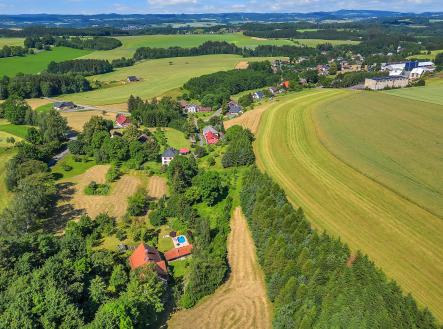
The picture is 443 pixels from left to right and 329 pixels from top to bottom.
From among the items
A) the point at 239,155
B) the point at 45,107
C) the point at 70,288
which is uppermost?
the point at 70,288

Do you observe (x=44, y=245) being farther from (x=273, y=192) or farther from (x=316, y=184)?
(x=316, y=184)

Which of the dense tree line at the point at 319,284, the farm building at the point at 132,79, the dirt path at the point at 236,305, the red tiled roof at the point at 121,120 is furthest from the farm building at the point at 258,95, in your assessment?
the dirt path at the point at 236,305

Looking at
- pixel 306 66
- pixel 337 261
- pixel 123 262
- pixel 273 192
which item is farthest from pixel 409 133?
pixel 306 66

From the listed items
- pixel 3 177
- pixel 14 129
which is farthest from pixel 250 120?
pixel 14 129

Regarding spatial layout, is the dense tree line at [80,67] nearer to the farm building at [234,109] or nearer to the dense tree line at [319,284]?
the farm building at [234,109]

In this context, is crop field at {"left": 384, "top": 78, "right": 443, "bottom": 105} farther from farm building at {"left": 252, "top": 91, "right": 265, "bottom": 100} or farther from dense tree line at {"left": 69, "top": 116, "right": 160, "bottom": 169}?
dense tree line at {"left": 69, "top": 116, "right": 160, "bottom": 169}

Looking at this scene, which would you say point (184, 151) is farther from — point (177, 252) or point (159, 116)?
point (177, 252)

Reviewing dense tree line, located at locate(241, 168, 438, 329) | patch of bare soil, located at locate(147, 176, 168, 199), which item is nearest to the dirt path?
dense tree line, located at locate(241, 168, 438, 329)

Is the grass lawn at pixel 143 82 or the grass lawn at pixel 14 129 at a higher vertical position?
the grass lawn at pixel 14 129
